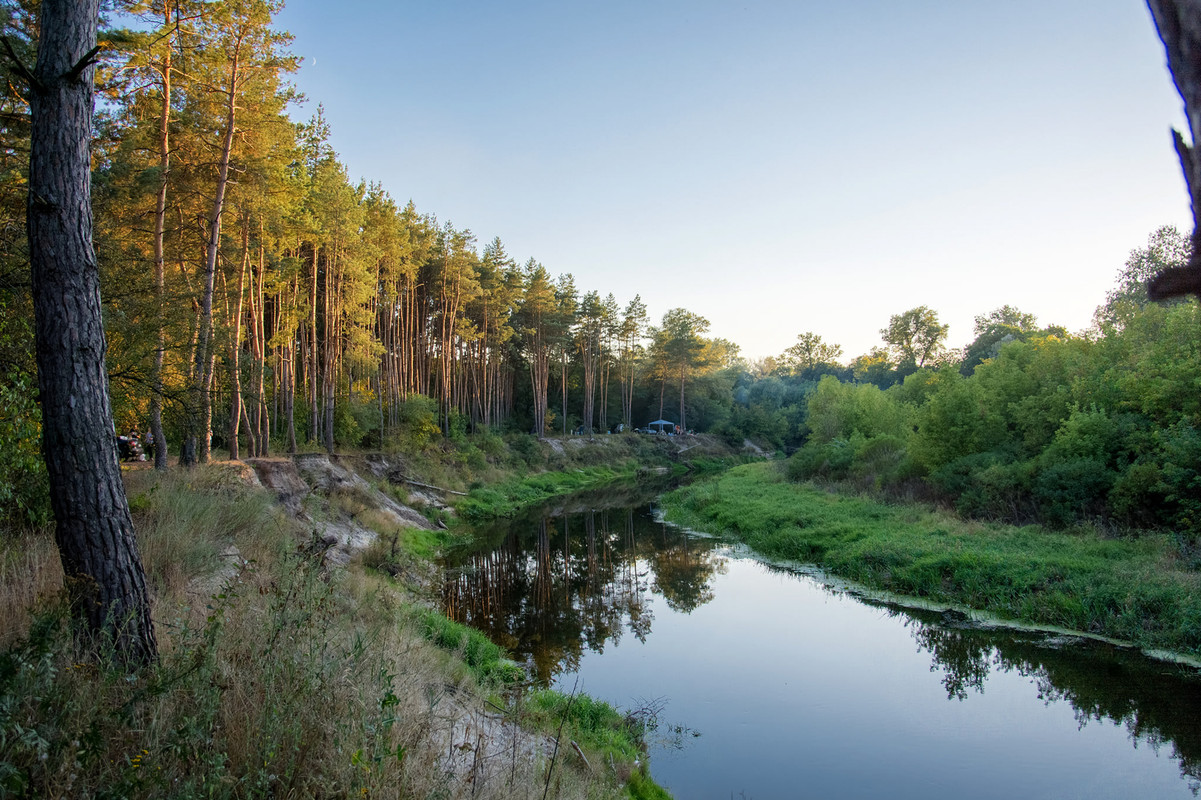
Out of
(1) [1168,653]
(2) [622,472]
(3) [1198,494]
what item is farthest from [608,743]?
(2) [622,472]

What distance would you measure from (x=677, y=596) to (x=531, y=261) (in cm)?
4038

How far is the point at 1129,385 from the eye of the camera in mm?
17109

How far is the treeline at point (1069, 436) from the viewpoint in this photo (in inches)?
579

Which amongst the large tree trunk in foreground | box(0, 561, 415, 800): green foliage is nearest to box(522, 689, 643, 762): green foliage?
box(0, 561, 415, 800): green foliage

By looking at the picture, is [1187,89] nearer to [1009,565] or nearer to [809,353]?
[1009,565]

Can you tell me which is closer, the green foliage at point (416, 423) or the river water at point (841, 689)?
the river water at point (841, 689)

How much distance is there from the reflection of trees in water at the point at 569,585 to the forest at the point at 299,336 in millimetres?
6913

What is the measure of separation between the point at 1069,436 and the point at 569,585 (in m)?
14.8

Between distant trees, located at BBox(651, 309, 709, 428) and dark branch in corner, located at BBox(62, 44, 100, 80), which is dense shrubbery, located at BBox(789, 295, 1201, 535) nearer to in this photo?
dark branch in corner, located at BBox(62, 44, 100, 80)

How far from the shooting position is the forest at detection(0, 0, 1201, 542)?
957 cm

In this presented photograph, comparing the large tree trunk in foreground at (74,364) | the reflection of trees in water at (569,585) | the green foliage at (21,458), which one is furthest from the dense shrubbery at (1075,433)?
the green foliage at (21,458)

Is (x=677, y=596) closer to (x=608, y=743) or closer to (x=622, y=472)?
(x=608, y=743)

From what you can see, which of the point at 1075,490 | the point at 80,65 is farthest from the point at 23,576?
the point at 1075,490

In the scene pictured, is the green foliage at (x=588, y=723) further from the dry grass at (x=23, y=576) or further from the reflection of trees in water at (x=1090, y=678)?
the reflection of trees in water at (x=1090, y=678)
